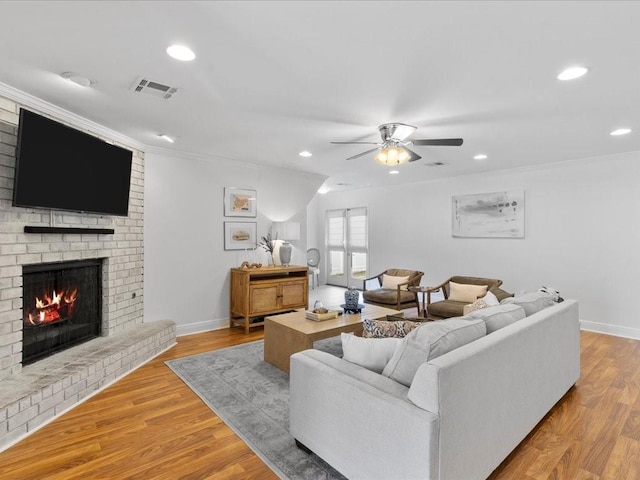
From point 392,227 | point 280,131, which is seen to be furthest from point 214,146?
point 392,227

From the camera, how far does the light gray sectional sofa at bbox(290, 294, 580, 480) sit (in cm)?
152

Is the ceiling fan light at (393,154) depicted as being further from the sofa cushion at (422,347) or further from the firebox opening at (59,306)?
the firebox opening at (59,306)

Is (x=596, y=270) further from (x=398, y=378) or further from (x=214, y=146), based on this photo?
(x=214, y=146)

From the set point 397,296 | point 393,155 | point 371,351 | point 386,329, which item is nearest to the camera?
point 371,351

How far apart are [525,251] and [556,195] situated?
911mm

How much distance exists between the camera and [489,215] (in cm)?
577

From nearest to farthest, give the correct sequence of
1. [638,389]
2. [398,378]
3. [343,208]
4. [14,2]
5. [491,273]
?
[14,2], [398,378], [638,389], [491,273], [343,208]

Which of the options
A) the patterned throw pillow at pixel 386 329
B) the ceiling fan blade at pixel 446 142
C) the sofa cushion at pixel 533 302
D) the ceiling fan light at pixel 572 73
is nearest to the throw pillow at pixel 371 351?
the patterned throw pillow at pixel 386 329

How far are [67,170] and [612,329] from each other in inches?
257

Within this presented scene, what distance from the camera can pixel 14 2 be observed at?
1.65m

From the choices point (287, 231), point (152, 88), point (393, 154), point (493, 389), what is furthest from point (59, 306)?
point (493, 389)

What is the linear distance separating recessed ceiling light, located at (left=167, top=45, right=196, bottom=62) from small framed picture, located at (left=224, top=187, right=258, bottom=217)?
301 centimetres

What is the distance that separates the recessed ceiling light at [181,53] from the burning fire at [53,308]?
2472mm

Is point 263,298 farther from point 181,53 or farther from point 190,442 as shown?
point 181,53
